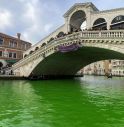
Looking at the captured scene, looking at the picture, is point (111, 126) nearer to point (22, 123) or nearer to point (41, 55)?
point (22, 123)

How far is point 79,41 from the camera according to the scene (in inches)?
845

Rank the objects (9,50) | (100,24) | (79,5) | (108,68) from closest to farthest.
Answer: (100,24), (79,5), (9,50), (108,68)

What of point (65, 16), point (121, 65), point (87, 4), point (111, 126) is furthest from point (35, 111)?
point (121, 65)

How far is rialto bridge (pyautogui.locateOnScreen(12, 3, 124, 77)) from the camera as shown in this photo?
19.2m

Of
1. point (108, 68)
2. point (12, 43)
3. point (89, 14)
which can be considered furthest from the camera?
point (108, 68)

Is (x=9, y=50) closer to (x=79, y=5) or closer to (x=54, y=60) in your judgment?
(x=54, y=60)

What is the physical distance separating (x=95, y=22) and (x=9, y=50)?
1687 centimetres

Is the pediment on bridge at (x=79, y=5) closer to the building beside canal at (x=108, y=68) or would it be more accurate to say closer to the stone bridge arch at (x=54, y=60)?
the stone bridge arch at (x=54, y=60)

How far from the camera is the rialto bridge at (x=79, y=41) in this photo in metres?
19.2

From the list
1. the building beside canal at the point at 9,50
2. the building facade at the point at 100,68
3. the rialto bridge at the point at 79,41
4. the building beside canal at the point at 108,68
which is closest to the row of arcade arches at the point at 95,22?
the rialto bridge at the point at 79,41

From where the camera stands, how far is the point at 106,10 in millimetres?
23562

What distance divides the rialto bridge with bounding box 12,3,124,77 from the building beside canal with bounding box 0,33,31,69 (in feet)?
23.4

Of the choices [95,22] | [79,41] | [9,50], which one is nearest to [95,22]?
[95,22]

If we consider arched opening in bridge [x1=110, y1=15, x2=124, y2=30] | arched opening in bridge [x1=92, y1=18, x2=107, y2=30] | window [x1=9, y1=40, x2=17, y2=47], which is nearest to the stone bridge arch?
arched opening in bridge [x1=92, y1=18, x2=107, y2=30]
